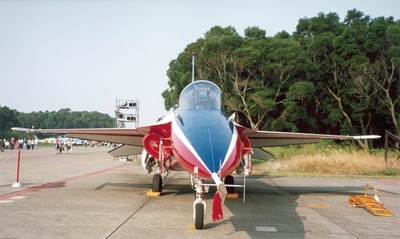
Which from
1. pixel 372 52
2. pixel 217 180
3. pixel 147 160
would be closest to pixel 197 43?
Answer: pixel 372 52

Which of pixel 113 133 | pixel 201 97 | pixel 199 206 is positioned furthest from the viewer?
pixel 113 133

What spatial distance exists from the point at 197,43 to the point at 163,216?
30.8m

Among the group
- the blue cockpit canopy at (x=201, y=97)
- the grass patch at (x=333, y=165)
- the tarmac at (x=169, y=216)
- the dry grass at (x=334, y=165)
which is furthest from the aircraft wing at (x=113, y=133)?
the dry grass at (x=334, y=165)

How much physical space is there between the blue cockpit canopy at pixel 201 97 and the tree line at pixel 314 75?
869 inches

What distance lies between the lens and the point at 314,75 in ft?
114

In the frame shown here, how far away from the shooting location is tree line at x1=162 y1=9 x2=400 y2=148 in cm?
3103

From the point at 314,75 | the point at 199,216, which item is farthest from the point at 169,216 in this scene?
the point at 314,75

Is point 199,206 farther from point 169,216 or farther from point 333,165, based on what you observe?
point 333,165

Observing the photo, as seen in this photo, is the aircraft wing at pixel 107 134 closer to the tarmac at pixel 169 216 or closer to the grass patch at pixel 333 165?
the tarmac at pixel 169 216

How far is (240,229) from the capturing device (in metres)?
6.61

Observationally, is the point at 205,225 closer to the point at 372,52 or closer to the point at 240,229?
the point at 240,229

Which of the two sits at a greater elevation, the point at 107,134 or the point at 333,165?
the point at 107,134

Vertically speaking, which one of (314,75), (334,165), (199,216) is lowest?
(334,165)

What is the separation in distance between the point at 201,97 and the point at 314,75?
94.0 feet
